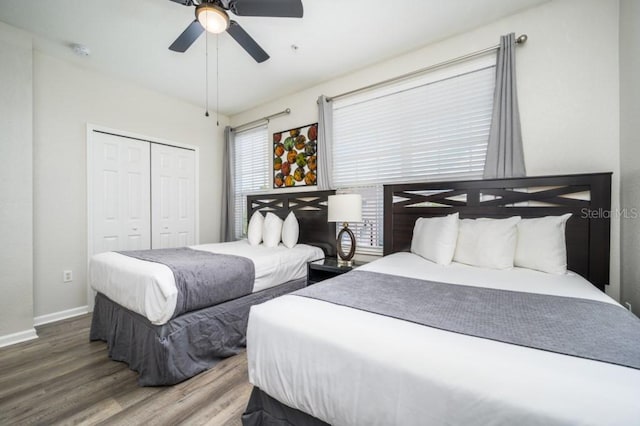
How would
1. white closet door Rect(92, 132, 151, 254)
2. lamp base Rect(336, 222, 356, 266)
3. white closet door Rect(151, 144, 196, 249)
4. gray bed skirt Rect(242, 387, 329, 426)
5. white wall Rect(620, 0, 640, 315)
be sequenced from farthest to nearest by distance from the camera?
1. white closet door Rect(151, 144, 196, 249)
2. white closet door Rect(92, 132, 151, 254)
3. lamp base Rect(336, 222, 356, 266)
4. white wall Rect(620, 0, 640, 315)
5. gray bed skirt Rect(242, 387, 329, 426)

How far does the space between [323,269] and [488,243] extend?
57.7 inches

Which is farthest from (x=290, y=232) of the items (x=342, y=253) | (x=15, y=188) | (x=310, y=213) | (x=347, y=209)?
(x=15, y=188)

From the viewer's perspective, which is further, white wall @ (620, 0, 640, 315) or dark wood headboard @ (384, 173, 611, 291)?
dark wood headboard @ (384, 173, 611, 291)

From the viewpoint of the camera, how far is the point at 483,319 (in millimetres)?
968

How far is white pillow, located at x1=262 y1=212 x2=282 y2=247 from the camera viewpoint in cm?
326

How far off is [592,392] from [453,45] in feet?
9.40

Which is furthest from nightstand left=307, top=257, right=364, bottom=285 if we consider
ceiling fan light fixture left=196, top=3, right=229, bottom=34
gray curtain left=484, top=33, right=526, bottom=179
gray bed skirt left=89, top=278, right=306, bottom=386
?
ceiling fan light fixture left=196, top=3, right=229, bottom=34

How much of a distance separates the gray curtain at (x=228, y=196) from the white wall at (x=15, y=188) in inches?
88.6

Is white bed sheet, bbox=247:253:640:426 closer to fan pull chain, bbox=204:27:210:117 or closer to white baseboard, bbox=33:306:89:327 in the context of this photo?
fan pull chain, bbox=204:27:210:117

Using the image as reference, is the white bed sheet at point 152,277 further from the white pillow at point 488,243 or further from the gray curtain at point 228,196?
the gray curtain at point 228,196

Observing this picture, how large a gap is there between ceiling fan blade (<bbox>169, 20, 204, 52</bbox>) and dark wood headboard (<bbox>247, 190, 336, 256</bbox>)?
1955 millimetres

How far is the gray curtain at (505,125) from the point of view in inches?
84.3

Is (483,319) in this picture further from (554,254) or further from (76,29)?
(76,29)

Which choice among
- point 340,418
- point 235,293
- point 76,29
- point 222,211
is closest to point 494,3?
point 340,418
